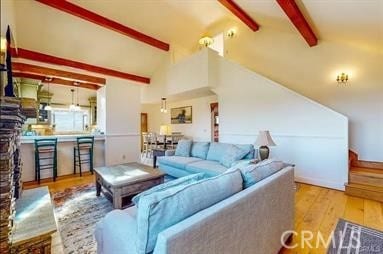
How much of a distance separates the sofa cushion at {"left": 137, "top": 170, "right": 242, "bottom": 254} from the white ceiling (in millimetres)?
3399

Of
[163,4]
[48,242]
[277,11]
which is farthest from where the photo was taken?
[163,4]

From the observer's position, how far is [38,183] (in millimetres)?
4227

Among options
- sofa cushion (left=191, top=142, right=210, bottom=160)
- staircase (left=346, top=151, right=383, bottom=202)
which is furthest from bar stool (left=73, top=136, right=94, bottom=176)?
staircase (left=346, top=151, right=383, bottom=202)

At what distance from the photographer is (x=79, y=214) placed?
8.72 ft

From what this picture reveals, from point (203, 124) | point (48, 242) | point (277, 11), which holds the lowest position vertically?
point (48, 242)

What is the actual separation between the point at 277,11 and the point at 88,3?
3923mm

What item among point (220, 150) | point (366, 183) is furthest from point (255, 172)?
point (366, 183)

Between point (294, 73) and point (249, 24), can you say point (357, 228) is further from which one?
point (249, 24)

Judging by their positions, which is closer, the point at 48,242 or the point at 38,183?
the point at 48,242

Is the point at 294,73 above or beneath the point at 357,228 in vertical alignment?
above

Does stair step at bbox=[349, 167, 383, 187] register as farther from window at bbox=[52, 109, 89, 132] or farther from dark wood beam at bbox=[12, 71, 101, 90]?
window at bbox=[52, 109, 89, 132]

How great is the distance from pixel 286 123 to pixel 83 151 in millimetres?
5126

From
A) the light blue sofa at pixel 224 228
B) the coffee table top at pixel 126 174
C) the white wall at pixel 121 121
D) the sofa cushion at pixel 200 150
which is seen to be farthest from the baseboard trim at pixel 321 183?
the white wall at pixel 121 121

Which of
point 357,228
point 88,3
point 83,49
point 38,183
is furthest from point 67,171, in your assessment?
point 357,228
